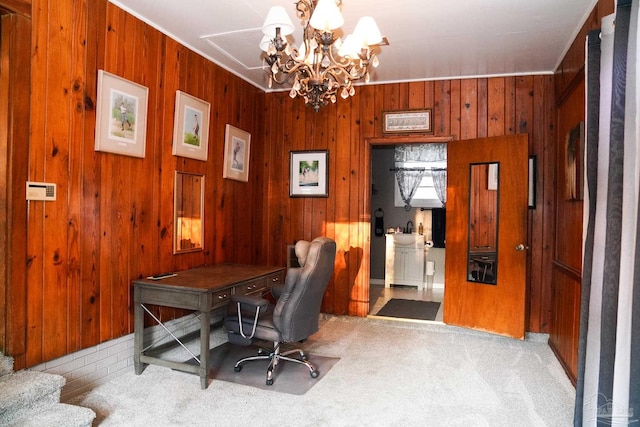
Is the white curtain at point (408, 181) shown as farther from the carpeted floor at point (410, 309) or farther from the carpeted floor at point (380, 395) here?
A: the carpeted floor at point (380, 395)

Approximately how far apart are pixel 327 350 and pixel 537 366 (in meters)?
1.84

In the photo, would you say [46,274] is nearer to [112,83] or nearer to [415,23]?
[112,83]

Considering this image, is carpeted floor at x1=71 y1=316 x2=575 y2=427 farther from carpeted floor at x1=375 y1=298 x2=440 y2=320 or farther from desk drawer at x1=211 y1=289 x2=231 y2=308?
carpeted floor at x1=375 y1=298 x2=440 y2=320

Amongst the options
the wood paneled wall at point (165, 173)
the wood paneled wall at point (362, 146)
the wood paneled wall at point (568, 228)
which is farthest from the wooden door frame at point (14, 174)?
the wood paneled wall at point (568, 228)

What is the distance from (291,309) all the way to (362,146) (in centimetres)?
261

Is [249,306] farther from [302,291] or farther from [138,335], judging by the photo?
[138,335]

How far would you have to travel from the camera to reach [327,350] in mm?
3959

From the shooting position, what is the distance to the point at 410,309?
5672 millimetres

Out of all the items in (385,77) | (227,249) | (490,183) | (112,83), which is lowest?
(227,249)

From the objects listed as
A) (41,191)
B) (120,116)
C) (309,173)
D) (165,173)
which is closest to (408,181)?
(309,173)

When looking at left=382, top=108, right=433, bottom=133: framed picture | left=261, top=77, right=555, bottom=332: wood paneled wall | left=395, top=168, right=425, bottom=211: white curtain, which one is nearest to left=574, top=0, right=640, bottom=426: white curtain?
left=261, top=77, right=555, bottom=332: wood paneled wall

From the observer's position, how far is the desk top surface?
10.2 feet

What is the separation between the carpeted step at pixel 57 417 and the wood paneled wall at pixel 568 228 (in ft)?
11.1

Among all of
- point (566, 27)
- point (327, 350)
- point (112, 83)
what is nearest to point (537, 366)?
point (327, 350)
